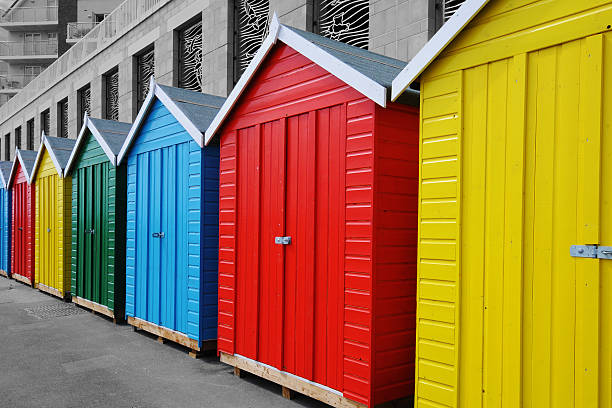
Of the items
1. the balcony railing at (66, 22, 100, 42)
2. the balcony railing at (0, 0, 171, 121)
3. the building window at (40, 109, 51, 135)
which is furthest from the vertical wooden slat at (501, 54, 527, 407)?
the balcony railing at (66, 22, 100, 42)

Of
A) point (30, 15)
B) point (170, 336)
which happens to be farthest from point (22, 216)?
point (30, 15)

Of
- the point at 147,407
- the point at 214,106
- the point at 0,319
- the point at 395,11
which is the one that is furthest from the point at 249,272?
the point at 0,319

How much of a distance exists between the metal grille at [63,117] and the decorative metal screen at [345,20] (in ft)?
61.0

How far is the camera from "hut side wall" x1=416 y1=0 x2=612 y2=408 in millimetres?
2889

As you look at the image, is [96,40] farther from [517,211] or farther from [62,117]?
[517,211]

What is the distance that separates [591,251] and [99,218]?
8.06m

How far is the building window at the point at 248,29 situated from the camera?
11.8m

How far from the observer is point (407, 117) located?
14.7 ft

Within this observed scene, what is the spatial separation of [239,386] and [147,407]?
98cm

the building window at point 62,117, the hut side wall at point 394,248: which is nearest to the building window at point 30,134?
the building window at point 62,117

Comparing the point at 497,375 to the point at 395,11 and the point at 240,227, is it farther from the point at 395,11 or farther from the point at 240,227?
the point at 395,11

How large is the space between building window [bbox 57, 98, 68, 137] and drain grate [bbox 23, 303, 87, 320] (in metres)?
16.5

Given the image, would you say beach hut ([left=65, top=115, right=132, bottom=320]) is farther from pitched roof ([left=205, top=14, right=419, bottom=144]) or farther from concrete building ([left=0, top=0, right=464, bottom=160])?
concrete building ([left=0, top=0, right=464, bottom=160])

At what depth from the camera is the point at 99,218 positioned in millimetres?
9148
